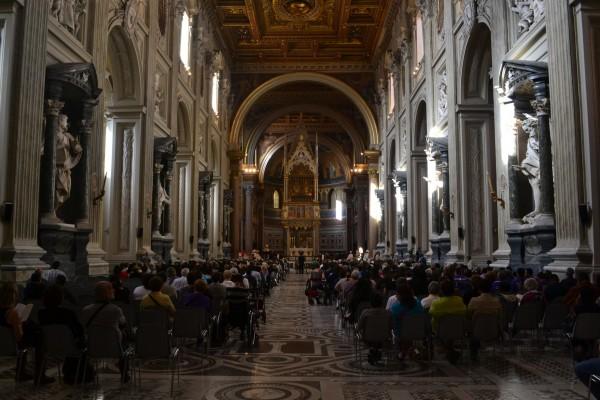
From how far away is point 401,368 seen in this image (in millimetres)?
7066

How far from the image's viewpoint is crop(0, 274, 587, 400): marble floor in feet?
18.6

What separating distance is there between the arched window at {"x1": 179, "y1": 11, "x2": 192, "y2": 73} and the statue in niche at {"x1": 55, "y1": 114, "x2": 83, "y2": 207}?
1082 centimetres

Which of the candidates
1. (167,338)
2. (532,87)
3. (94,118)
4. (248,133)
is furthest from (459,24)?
(248,133)

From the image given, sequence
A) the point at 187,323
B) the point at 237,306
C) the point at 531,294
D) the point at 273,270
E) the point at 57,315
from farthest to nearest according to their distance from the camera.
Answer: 1. the point at 273,270
2. the point at 237,306
3. the point at 531,294
4. the point at 187,323
5. the point at 57,315

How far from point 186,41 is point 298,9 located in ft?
23.2

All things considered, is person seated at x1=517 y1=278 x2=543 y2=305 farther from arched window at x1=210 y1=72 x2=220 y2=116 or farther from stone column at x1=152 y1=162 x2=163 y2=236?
arched window at x1=210 y1=72 x2=220 y2=116

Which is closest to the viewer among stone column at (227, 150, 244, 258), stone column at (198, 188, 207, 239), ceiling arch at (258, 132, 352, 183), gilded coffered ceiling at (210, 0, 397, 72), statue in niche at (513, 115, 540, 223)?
statue in niche at (513, 115, 540, 223)

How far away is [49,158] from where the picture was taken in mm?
9977

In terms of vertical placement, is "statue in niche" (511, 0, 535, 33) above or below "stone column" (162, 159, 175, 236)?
above

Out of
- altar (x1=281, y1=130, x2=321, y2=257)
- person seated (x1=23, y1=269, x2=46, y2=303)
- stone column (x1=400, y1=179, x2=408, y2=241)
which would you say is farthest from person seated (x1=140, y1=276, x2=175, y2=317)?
altar (x1=281, y1=130, x2=321, y2=257)

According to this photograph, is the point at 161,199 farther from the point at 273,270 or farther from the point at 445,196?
the point at 445,196

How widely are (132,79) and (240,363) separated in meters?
10.7

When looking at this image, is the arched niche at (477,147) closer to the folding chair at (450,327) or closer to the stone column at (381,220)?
the folding chair at (450,327)

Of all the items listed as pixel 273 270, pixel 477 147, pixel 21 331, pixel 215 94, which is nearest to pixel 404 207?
pixel 273 270
